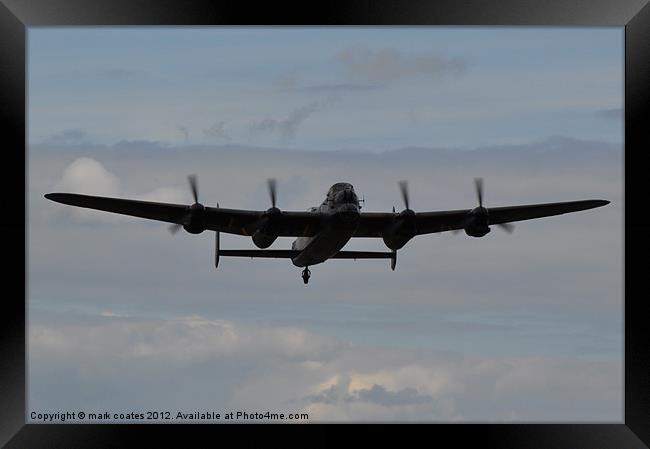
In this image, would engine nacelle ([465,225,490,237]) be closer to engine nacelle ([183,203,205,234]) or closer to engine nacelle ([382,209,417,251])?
engine nacelle ([382,209,417,251])

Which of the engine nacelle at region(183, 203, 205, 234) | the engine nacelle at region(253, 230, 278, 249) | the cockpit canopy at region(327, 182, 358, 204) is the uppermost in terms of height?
the cockpit canopy at region(327, 182, 358, 204)

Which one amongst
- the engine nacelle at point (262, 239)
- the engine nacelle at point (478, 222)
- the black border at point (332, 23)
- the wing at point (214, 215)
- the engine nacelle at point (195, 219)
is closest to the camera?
the black border at point (332, 23)

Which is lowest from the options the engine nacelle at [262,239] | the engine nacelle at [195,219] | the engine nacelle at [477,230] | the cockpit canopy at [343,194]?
the engine nacelle at [262,239]

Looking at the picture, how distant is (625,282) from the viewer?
16.7 meters

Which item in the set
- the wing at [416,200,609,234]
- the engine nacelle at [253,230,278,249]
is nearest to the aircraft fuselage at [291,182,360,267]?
the engine nacelle at [253,230,278,249]

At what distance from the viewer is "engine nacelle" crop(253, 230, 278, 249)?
23312mm

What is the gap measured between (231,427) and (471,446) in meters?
4.57

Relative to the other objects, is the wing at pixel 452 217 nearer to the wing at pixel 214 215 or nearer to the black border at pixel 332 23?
the wing at pixel 214 215

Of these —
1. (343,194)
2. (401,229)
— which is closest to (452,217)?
(401,229)

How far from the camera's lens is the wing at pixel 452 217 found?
79.5ft

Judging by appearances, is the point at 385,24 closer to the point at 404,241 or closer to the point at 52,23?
the point at 52,23

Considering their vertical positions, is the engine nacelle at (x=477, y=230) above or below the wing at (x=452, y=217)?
below

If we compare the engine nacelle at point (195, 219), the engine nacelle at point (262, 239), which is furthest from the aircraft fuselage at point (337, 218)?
the engine nacelle at point (195, 219)

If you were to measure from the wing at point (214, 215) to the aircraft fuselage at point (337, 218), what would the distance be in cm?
39
